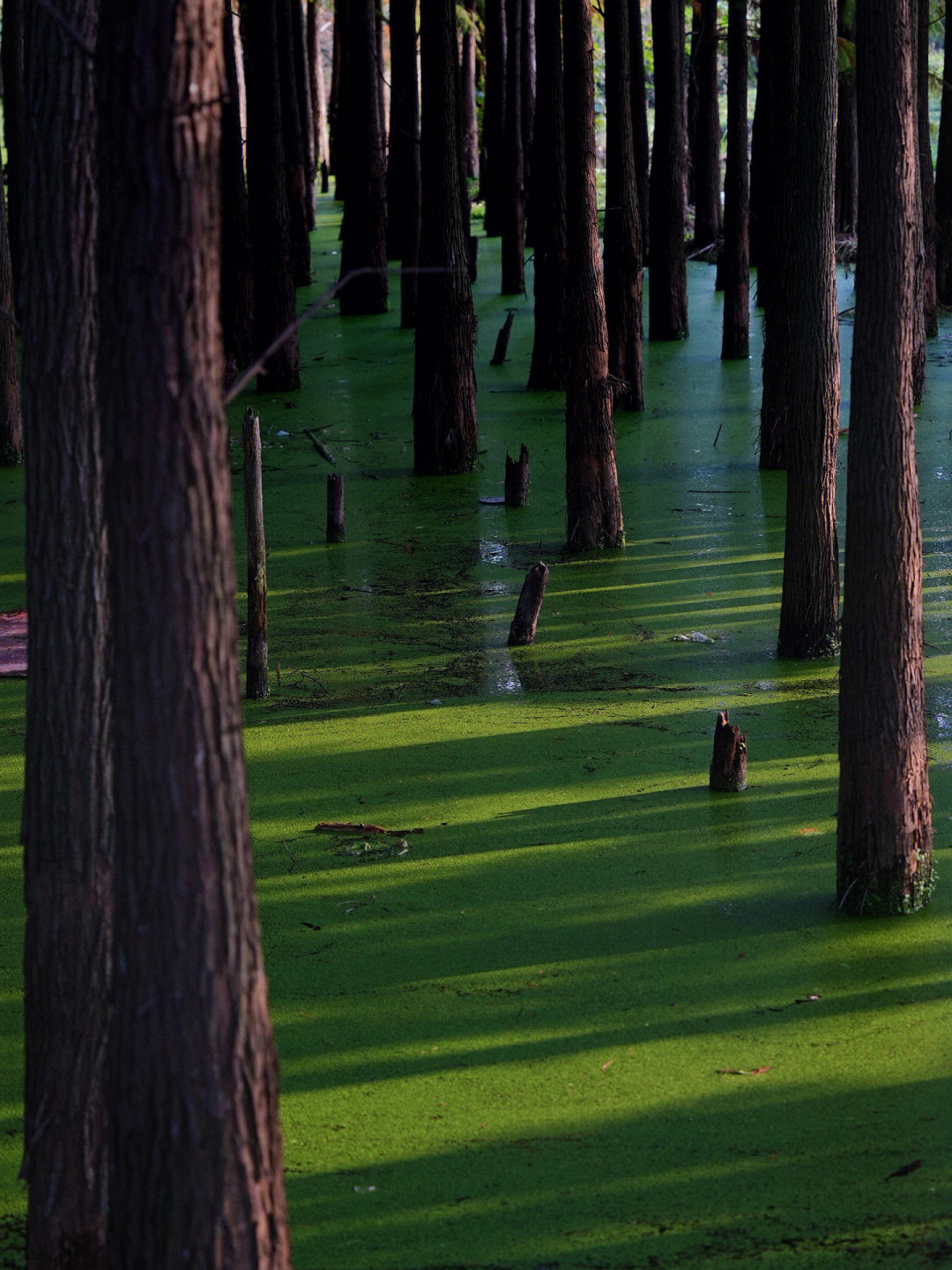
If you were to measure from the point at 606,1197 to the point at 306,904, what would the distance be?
2.16m

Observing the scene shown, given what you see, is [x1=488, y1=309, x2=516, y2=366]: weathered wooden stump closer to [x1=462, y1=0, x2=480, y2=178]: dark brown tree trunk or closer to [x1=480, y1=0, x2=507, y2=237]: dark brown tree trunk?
[x1=480, y1=0, x2=507, y2=237]: dark brown tree trunk

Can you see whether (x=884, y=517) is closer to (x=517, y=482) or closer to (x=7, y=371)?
(x=517, y=482)

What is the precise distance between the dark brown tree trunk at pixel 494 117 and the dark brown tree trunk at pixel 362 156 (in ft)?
5.89

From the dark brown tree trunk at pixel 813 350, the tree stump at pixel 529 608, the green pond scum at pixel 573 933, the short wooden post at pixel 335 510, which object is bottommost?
the green pond scum at pixel 573 933

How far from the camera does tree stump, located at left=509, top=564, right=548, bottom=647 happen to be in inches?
344

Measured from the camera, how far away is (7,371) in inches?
542

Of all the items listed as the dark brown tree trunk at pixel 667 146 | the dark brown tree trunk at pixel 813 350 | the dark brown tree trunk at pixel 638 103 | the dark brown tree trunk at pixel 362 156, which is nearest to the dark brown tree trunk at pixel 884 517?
the dark brown tree trunk at pixel 813 350

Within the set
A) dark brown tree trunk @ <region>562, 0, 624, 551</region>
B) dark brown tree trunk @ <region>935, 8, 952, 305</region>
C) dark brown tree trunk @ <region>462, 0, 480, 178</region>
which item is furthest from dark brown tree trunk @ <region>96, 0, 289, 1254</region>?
dark brown tree trunk @ <region>462, 0, 480, 178</region>

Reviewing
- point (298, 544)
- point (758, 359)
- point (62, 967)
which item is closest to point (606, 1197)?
point (62, 967)

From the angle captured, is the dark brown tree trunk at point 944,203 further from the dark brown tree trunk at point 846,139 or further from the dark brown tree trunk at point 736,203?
the dark brown tree trunk at point 736,203

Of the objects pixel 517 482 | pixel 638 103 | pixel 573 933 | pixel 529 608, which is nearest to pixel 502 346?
pixel 638 103

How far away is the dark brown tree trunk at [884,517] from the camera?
508 cm

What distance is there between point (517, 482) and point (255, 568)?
4.50 m

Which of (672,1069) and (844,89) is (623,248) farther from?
(672,1069)
